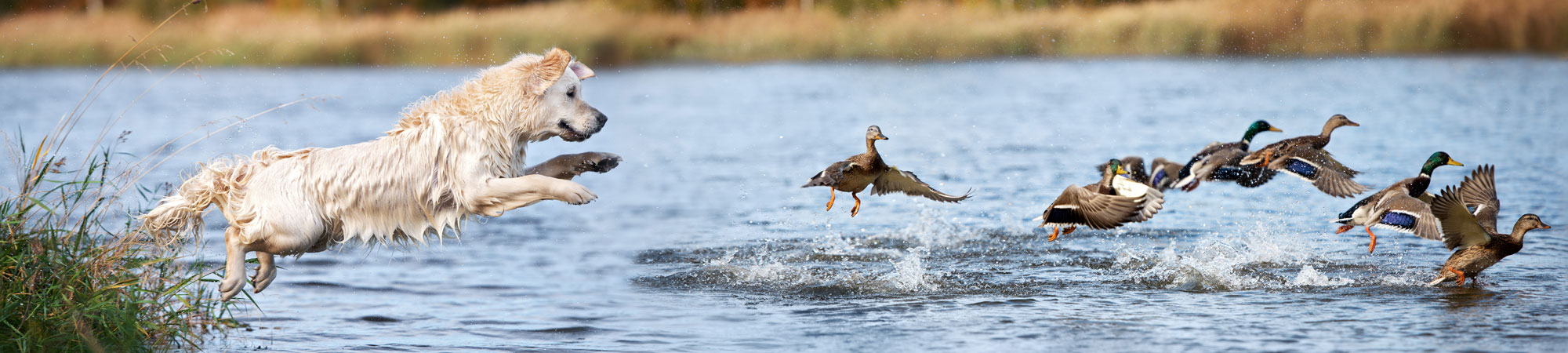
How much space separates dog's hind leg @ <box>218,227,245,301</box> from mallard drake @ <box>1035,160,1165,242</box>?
14.9 feet

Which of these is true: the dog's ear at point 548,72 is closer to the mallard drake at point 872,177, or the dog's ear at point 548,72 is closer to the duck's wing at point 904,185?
the mallard drake at point 872,177

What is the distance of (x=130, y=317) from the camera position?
623 cm

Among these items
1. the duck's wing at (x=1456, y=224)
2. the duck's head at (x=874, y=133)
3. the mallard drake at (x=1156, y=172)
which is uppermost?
the duck's head at (x=874, y=133)

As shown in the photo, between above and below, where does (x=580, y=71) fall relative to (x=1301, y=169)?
above

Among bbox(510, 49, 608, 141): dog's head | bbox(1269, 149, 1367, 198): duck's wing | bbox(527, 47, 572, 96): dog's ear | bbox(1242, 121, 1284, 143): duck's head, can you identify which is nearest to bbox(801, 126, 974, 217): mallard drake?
bbox(510, 49, 608, 141): dog's head

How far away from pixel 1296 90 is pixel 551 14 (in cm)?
1956

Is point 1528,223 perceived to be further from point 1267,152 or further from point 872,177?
point 872,177

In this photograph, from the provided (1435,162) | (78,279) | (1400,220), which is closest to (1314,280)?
(1400,220)

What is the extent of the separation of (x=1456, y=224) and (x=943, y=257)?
365 cm

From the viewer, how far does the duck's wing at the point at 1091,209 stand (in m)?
7.77

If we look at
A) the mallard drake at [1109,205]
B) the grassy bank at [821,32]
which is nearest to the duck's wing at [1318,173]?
the mallard drake at [1109,205]

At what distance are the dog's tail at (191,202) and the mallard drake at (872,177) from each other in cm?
340

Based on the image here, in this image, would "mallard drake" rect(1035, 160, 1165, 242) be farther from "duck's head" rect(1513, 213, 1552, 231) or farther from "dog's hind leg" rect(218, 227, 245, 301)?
"dog's hind leg" rect(218, 227, 245, 301)

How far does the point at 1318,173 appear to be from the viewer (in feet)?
31.1
